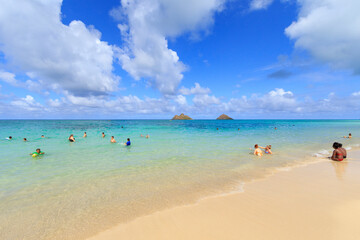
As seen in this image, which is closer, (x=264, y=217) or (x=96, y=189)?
(x=264, y=217)

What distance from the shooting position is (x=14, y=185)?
7969 millimetres

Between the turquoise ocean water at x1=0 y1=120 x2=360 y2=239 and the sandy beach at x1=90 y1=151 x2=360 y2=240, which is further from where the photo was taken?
the turquoise ocean water at x1=0 y1=120 x2=360 y2=239

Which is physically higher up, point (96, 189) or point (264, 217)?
point (264, 217)

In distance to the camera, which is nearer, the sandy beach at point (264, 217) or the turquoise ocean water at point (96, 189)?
the sandy beach at point (264, 217)

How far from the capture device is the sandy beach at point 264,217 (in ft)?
13.8

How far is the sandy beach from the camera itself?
13.8 feet

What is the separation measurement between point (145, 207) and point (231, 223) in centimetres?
301

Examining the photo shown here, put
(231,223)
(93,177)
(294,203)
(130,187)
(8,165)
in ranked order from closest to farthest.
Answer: (231,223), (294,203), (130,187), (93,177), (8,165)

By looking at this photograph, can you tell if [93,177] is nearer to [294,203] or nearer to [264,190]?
[264,190]

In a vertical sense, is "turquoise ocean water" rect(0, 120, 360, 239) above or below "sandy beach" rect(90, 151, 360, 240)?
below

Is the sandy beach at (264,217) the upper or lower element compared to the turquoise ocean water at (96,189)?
upper

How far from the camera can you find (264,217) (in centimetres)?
486

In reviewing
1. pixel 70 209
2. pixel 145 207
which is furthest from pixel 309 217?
pixel 70 209

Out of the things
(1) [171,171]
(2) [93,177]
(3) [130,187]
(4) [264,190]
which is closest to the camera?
(4) [264,190]
